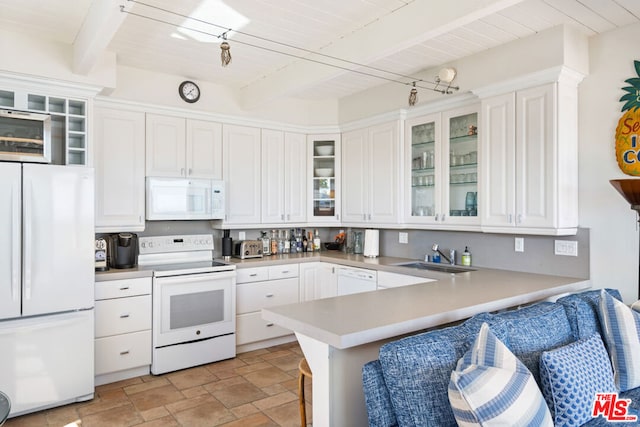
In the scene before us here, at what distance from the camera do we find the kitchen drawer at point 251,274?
4.05 metres

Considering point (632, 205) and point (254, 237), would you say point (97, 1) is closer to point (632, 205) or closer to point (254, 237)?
point (254, 237)

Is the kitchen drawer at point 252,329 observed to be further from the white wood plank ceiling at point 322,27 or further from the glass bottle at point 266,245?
the white wood plank ceiling at point 322,27

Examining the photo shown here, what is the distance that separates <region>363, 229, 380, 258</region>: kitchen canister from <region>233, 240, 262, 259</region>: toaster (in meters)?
1.12

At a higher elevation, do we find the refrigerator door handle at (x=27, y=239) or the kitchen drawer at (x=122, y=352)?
the refrigerator door handle at (x=27, y=239)

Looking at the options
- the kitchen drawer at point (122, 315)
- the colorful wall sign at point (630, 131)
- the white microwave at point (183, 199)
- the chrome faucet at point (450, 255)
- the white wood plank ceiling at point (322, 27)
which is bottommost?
the kitchen drawer at point (122, 315)

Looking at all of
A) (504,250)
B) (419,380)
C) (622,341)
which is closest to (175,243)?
(504,250)

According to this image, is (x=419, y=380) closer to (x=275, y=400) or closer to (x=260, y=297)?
(x=275, y=400)

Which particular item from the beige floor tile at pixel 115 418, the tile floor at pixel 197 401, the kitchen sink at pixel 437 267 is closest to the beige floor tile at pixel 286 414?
the tile floor at pixel 197 401

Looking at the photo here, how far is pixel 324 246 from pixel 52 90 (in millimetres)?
3118

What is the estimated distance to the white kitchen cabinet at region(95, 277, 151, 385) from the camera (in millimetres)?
3303

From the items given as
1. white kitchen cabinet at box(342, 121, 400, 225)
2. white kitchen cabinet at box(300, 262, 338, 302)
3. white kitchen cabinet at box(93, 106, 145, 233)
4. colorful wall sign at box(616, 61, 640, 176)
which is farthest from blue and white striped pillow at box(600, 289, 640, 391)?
white kitchen cabinet at box(93, 106, 145, 233)

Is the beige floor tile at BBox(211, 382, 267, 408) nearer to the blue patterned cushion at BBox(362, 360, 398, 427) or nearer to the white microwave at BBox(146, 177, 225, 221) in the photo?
the white microwave at BBox(146, 177, 225, 221)

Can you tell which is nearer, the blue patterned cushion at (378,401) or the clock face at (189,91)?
the blue patterned cushion at (378,401)

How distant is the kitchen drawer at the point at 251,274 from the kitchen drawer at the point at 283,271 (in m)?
0.06
